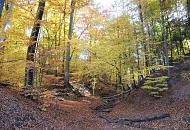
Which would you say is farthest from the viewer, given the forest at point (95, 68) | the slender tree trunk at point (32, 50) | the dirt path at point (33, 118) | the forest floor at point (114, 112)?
the slender tree trunk at point (32, 50)

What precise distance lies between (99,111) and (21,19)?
8.52 meters

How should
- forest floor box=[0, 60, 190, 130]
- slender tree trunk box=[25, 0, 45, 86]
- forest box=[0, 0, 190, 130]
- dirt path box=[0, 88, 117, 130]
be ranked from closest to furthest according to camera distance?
dirt path box=[0, 88, 117, 130] → forest floor box=[0, 60, 190, 130] → forest box=[0, 0, 190, 130] → slender tree trunk box=[25, 0, 45, 86]

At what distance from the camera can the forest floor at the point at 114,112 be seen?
9705 millimetres

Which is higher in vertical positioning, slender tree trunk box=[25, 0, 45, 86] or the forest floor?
slender tree trunk box=[25, 0, 45, 86]

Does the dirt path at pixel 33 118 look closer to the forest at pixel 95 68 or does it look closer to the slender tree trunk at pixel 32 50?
the forest at pixel 95 68

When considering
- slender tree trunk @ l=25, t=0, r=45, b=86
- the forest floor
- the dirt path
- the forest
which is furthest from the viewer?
slender tree trunk @ l=25, t=0, r=45, b=86

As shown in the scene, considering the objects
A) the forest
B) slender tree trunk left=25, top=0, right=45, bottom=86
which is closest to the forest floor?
the forest

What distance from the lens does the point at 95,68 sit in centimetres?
2355

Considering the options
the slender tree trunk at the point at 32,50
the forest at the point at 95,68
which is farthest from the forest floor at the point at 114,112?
the slender tree trunk at the point at 32,50

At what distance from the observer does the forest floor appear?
9.71 m

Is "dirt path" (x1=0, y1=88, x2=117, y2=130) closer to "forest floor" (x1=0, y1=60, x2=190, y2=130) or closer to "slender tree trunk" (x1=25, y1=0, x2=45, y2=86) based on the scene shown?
"forest floor" (x1=0, y1=60, x2=190, y2=130)

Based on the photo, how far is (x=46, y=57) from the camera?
13.1 m

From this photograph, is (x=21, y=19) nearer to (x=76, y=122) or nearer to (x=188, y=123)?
(x=76, y=122)

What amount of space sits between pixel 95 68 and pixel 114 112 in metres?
7.37
